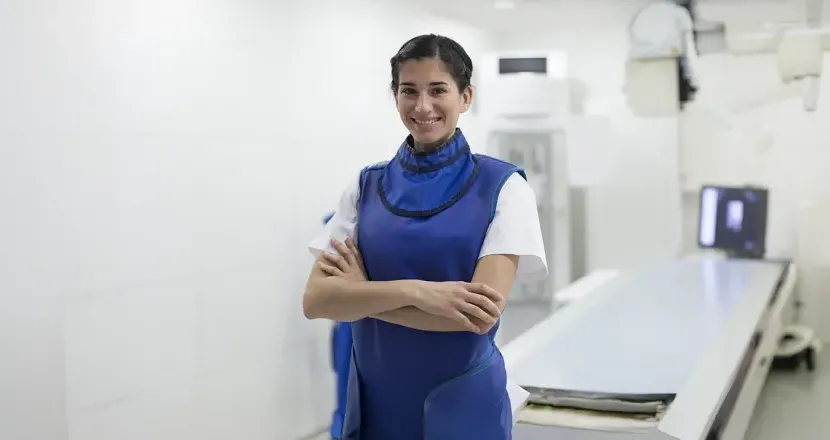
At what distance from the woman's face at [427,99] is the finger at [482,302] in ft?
0.98

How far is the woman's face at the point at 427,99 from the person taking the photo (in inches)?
60.4

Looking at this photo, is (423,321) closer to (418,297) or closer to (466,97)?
(418,297)

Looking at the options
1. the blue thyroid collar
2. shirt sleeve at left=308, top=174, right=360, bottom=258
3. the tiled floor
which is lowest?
the tiled floor

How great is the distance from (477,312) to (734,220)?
4310mm

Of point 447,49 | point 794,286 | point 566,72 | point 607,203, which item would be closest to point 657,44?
point 566,72

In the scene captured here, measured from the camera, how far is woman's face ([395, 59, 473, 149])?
1534 mm

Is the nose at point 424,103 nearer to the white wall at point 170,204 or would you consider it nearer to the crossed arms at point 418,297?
the crossed arms at point 418,297

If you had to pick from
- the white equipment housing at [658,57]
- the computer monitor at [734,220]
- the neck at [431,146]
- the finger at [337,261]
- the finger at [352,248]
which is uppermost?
the white equipment housing at [658,57]

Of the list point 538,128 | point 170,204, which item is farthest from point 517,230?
point 538,128

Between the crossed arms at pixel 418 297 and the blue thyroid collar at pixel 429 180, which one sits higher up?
the blue thyroid collar at pixel 429 180

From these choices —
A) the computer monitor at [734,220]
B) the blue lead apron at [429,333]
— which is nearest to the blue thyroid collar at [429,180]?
the blue lead apron at [429,333]

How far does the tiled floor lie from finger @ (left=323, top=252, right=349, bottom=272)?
2.83 metres

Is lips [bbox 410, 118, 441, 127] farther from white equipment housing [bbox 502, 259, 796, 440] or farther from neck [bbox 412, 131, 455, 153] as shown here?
white equipment housing [bbox 502, 259, 796, 440]

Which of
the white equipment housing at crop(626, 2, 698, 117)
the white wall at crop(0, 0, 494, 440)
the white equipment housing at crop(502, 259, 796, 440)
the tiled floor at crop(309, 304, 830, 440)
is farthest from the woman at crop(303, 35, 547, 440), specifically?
the white equipment housing at crop(626, 2, 698, 117)
